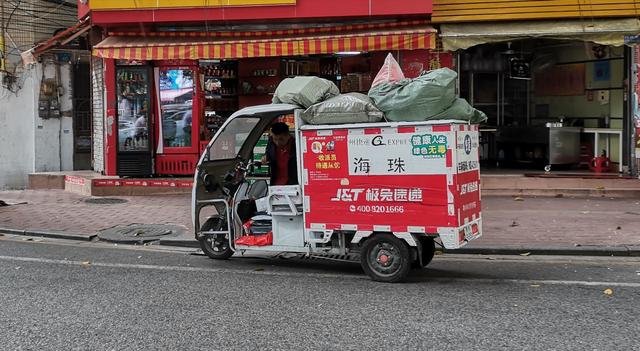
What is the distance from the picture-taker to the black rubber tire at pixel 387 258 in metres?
6.50

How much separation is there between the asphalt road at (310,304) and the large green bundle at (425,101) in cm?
177

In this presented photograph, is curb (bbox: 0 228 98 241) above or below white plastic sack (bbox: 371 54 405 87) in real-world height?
below

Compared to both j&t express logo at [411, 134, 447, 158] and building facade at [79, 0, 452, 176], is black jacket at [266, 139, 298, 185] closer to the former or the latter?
j&t express logo at [411, 134, 447, 158]

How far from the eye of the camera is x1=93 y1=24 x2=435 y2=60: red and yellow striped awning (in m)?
12.6

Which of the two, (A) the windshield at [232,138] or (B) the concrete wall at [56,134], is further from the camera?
(B) the concrete wall at [56,134]

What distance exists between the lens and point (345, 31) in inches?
525

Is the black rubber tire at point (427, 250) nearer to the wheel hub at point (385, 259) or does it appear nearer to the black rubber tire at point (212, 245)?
the wheel hub at point (385, 259)

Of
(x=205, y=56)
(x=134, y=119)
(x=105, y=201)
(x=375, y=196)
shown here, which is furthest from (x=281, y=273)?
(x=134, y=119)

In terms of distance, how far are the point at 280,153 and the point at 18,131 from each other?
1192 centimetres

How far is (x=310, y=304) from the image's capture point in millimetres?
5855

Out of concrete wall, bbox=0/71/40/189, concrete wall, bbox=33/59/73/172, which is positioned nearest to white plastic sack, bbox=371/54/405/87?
concrete wall, bbox=33/59/73/172

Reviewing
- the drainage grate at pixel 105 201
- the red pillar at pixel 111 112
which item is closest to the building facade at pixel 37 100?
the red pillar at pixel 111 112

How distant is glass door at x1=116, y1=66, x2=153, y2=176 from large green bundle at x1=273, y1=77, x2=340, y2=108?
7514 millimetres

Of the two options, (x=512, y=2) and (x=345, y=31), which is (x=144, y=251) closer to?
(x=345, y=31)
